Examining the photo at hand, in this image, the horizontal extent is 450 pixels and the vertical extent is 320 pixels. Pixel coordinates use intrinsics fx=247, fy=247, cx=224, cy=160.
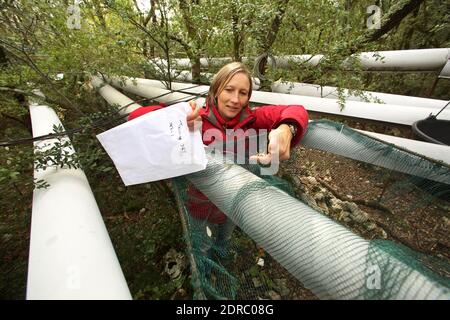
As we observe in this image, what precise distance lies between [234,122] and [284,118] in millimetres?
354

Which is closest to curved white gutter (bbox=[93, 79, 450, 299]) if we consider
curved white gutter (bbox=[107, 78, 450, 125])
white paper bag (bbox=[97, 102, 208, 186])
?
white paper bag (bbox=[97, 102, 208, 186])

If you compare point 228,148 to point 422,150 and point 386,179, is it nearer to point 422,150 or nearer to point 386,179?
point 386,179

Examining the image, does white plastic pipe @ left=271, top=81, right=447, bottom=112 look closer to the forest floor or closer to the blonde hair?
the forest floor

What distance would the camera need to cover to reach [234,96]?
1613 mm

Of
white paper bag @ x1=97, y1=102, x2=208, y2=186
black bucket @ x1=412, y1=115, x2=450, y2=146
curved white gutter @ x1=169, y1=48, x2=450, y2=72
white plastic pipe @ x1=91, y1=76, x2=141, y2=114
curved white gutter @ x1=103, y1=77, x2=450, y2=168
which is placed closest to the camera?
white paper bag @ x1=97, y1=102, x2=208, y2=186

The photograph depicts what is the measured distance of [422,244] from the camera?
5.47 feet

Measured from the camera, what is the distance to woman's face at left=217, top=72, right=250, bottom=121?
1.60 meters

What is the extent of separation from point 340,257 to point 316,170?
2237 millimetres

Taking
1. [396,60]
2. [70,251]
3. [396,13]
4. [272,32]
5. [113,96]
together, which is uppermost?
[396,13]

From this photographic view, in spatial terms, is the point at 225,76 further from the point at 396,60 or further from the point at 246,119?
the point at 396,60

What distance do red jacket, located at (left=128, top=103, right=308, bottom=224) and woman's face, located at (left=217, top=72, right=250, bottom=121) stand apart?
6 cm

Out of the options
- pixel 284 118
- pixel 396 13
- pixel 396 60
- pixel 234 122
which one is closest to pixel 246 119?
pixel 234 122

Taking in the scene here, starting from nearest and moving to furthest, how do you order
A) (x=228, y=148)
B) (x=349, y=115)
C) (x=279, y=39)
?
(x=228, y=148), (x=349, y=115), (x=279, y=39)

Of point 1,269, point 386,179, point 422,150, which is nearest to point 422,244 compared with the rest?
point 386,179
